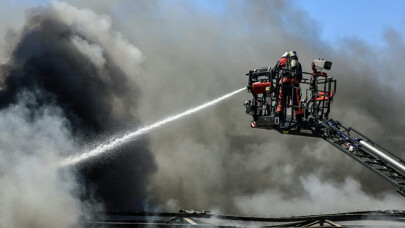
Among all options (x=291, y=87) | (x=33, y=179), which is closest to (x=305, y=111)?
(x=291, y=87)

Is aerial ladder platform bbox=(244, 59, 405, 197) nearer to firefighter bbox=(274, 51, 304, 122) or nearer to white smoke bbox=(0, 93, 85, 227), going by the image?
firefighter bbox=(274, 51, 304, 122)

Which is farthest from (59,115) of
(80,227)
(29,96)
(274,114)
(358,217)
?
(358,217)

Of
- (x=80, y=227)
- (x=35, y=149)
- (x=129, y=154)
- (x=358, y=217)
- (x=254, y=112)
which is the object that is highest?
(x=129, y=154)

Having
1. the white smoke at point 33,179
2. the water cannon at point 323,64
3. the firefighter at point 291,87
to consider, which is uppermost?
the water cannon at point 323,64

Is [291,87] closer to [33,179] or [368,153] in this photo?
[368,153]

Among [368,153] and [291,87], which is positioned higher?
[291,87]

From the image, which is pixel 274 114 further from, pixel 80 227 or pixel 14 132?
pixel 14 132

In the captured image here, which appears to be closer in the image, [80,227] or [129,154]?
[80,227]

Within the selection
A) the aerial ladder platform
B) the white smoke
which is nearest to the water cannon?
the aerial ladder platform

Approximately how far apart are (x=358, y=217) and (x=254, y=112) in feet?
12.4

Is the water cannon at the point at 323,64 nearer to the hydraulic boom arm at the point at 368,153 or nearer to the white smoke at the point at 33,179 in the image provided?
the hydraulic boom arm at the point at 368,153

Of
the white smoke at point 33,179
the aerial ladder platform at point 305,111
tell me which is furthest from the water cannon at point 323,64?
the white smoke at point 33,179

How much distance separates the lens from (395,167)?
368 inches

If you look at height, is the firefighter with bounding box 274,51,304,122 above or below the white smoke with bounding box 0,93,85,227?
above
